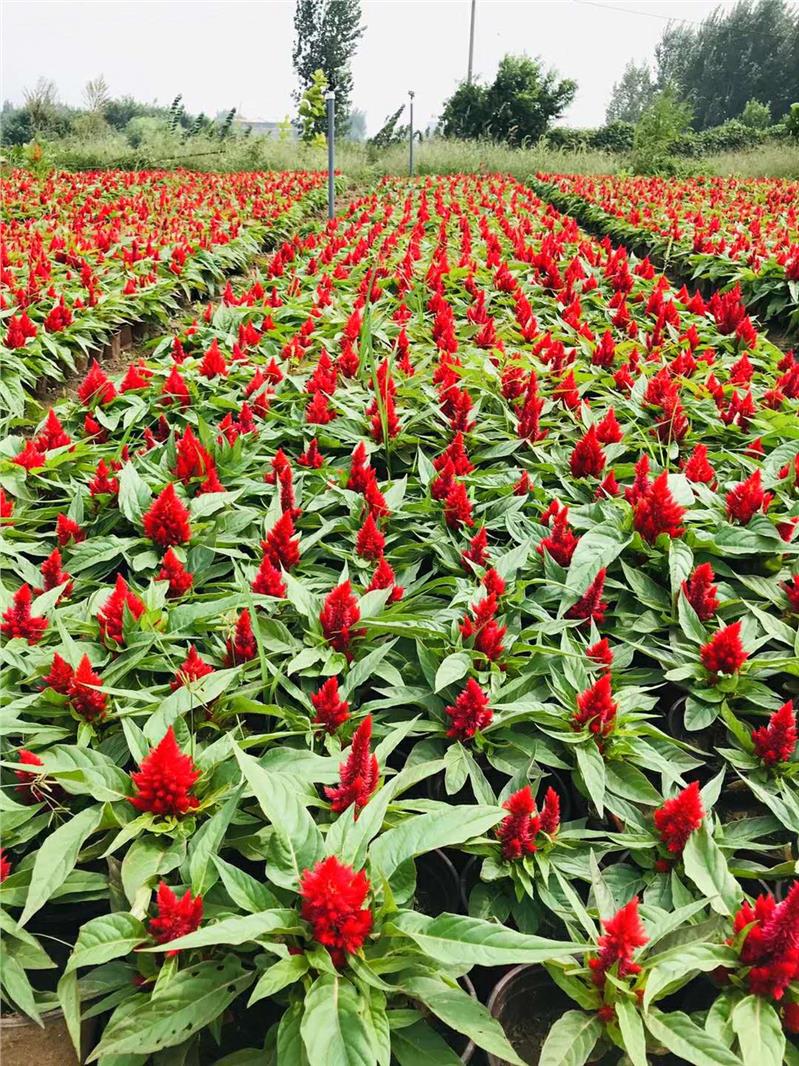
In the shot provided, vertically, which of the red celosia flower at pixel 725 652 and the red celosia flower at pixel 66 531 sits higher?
the red celosia flower at pixel 66 531

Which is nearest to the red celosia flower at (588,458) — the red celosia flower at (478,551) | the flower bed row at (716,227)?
the red celosia flower at (478,551)

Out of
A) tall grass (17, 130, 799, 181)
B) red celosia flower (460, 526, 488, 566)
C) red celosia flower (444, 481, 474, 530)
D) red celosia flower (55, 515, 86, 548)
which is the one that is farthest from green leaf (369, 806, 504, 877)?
tall grass (17, 130, 799, 181)

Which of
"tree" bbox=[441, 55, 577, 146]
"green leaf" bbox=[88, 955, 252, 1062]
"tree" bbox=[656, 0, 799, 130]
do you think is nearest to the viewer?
"green leaf" bbox=[88, 955, 252, 1062]

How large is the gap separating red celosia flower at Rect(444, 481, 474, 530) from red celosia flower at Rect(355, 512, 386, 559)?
238 millimetres

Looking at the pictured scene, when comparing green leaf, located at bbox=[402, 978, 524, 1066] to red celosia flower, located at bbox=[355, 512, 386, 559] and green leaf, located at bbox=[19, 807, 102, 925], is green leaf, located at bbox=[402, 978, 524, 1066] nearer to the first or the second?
green leaf, located at bbox=[19, 807, 102, 925]

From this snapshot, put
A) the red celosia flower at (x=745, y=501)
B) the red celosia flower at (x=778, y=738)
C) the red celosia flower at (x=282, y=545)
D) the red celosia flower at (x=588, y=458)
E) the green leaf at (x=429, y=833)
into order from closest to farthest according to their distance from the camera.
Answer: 1. the green leaf at (x=429, y=833)
2. the red celosia flower at (x=778, y=738)
3. the red celosia flower at (x=282, y=545)
4. the red celosia flower at (x=745, y=501)
5. the red celosia flower at (x=588, y=458)

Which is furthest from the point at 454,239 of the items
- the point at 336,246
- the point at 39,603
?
the point at 39,603

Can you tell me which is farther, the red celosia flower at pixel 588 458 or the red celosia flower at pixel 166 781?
the red celosia flower at pixel 588 458

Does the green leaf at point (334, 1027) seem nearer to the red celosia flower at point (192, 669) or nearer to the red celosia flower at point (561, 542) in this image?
the red celosia flower at point (192, 669)

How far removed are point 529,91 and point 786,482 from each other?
1174 inches

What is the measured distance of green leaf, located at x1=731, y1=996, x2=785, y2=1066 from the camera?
1.02m

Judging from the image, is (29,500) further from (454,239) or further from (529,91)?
(529,91)

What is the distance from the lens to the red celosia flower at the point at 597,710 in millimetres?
1453

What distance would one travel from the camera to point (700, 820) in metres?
1.31
